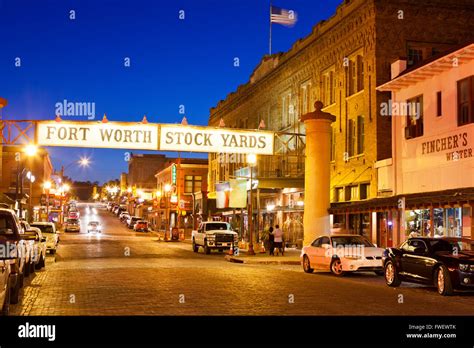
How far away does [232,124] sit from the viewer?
200ft

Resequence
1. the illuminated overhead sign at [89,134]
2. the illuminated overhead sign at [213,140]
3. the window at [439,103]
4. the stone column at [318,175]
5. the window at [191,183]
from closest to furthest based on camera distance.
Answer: the window at [439,103] < the illuminated overhead sign at [89,134] < the illuminated overhead sign at [213,140] < the stone column at [318,175] < the window at [191,183]

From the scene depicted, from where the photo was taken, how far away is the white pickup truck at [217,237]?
37.6 metres

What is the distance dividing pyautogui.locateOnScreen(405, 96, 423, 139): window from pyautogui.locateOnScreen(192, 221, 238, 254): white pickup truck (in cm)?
1257

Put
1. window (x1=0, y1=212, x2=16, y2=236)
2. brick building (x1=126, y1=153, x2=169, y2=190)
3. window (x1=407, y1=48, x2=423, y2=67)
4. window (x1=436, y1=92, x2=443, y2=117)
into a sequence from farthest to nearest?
brick building (x1=126, y1=153, x2=169, y2=190) < window (x1=407, y1=48, x2=423, y2=67) < window (x1=436, y1=92, x2=443, y2=117) < window (x1=0, y1=212, x2=16, y2=236)

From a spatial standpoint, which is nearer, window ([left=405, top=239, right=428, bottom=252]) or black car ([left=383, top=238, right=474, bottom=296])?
black car ([left=383, top=238, right=474, bottom=296])

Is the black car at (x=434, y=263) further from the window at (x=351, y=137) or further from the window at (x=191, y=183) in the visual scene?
the window at (x=191, y=183)

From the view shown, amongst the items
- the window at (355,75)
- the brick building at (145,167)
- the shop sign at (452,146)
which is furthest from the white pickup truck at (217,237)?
the brick building at (145,167)

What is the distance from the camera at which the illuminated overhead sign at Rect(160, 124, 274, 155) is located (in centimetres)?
2944

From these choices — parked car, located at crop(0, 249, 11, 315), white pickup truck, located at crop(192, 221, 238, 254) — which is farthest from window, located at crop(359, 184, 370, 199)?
parked car, located at crop(0, 249, 11, 315)

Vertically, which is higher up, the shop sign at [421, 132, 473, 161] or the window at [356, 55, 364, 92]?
the window at [356, 55, 364, 92]

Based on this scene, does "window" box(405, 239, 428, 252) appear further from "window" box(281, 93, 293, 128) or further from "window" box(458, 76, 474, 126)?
"window" box(281, 93, 293, 128)

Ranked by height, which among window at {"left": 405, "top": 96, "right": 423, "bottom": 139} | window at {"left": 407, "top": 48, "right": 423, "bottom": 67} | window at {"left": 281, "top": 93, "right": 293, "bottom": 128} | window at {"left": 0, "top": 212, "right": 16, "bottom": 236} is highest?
window at {"left": 407, "top": 48, "right": 423, "bottom": 67}

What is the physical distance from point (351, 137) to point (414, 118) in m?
6.44

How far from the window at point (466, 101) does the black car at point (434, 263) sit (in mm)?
7925
